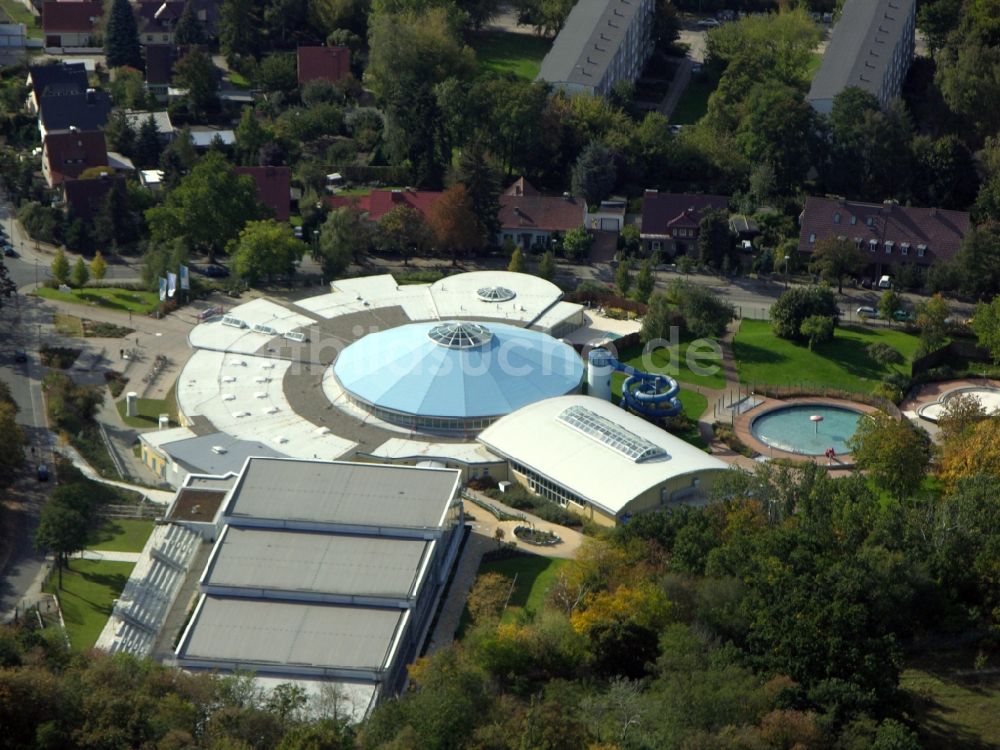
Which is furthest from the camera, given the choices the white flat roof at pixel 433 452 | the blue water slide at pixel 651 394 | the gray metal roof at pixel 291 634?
the blue water slide at pixel 651 394

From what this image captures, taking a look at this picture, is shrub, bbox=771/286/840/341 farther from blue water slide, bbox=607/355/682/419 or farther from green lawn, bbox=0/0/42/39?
green lawn, bbox=0/0/42/39

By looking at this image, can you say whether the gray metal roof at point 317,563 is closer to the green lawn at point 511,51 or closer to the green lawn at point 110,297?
the green lawn at point 110,297

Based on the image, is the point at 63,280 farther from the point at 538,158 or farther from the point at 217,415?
the point at 538,158

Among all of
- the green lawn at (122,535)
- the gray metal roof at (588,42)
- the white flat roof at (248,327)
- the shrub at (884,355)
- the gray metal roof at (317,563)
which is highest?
the gray metal roof at (588,42)

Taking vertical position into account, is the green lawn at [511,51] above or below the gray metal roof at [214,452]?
above

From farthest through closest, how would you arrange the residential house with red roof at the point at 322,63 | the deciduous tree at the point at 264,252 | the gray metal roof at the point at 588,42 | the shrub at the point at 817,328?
the residential house with red roof at the point at 322,63
the gray metal roof at the point at 588,42
the deciduous tree at the point at 264,252
the shrub at the point at 817,328

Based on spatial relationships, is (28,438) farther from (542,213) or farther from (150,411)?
(542,213)

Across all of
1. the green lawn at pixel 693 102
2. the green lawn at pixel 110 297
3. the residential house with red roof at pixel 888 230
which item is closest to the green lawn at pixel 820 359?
the residential house with red roof at pixel 888 230

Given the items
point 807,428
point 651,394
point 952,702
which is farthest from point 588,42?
point 952,702
